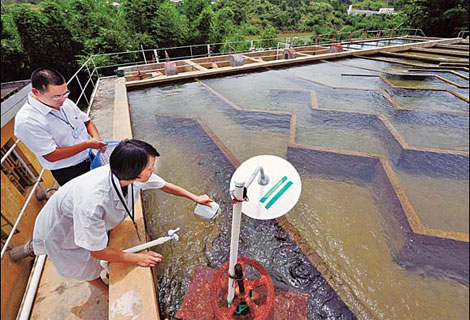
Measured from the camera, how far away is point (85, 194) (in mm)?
1332

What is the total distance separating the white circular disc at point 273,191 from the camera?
46.1 inches

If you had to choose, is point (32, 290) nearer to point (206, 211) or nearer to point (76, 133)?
point (76, 133)

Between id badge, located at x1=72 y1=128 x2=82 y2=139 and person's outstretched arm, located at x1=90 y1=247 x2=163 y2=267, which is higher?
id badge, located at x1=72 y1=128 x2=82 y2=139

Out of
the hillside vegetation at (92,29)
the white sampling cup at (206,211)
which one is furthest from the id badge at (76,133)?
the hillside vegetation at (92,29)

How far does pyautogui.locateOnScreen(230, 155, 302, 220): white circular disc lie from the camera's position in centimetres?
117

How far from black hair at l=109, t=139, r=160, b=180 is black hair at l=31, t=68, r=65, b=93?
113 cm

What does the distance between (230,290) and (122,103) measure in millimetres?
5156

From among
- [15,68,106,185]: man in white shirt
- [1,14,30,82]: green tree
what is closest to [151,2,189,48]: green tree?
[1,14,30,82]: green tree

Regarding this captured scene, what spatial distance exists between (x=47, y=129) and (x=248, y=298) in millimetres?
2270

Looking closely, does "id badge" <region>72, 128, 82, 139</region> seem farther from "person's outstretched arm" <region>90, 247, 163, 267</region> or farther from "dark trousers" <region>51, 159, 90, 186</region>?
"person's outstretched arm" <region>90, 247, 163, 267</region>

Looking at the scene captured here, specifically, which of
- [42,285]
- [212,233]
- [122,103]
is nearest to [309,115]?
[212,233]

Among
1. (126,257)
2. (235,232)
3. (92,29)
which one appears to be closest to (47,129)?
(126,257)

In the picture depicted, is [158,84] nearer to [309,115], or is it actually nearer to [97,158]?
[309,115]

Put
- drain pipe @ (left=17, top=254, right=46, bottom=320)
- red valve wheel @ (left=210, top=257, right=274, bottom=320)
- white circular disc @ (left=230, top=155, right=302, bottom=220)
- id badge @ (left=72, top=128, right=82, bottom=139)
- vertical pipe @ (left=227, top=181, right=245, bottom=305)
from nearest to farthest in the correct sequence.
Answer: vertical pipe @ (left=227, top=181, right=245, bottom=305) < white circular disc @ (left=230, top=155, right=302, bottom=220) < red valve wheel @ (left=210, top=257, right=274, bottom=320) < drain pipe @ (left=17, top=254, right=46, bottom=320) < id badge @ (left=72, top=128, right=82, bottom=139)
